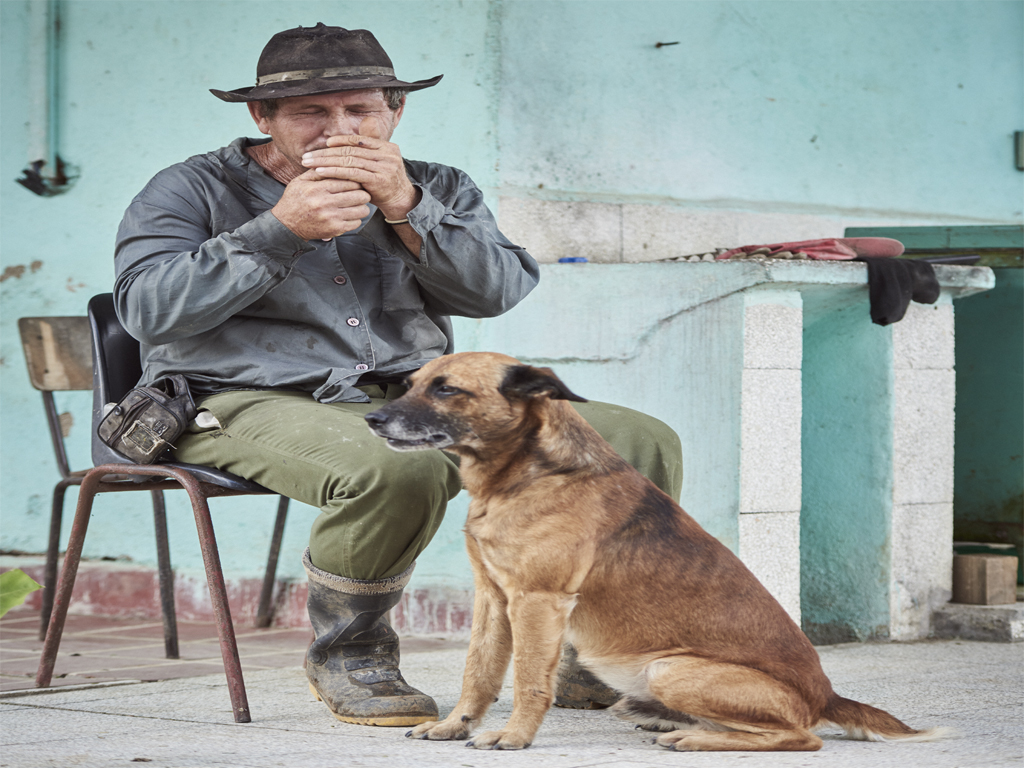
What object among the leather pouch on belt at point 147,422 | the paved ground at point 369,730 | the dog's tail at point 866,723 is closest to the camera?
the paved ground at point 369,730

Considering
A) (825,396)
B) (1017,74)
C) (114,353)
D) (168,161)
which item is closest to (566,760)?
(114,353)

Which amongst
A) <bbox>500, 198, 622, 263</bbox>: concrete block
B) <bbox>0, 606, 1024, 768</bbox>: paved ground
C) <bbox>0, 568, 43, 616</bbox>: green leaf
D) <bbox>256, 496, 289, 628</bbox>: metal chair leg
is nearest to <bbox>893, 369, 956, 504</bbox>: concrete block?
<bbox>0, 606, 1024, 768</bbox>: paved ground

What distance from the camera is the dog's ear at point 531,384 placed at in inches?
98.4

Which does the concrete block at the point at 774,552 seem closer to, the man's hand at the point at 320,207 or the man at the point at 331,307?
the man at the point at 331,307

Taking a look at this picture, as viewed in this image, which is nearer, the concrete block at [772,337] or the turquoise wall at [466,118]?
the concrete block at [772,337]

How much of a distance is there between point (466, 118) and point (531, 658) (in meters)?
2.93

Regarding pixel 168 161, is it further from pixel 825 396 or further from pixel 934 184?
pixel 934 184

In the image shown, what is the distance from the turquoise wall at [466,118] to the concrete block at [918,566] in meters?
0.87

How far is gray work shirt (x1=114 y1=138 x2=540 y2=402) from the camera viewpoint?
112 inches

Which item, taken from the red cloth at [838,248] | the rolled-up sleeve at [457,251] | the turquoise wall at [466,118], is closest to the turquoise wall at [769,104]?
the turquoise wall at [466,118]

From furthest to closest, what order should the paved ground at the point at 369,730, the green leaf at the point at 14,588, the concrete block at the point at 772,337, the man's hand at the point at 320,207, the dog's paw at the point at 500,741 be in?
the concrete block at the point at 772,337
the man's hand at the point at 320,207
the dog's paw at the point at 500,741
the paved ground at the point at 369,730
the green leaf at the point at 14,588

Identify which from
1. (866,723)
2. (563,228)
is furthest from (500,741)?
(563,228)

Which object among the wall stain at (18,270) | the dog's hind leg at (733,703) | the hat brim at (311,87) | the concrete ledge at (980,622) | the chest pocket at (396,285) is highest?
the hat brim at (311,87)

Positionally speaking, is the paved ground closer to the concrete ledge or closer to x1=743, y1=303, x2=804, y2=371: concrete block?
the concrete ledge
